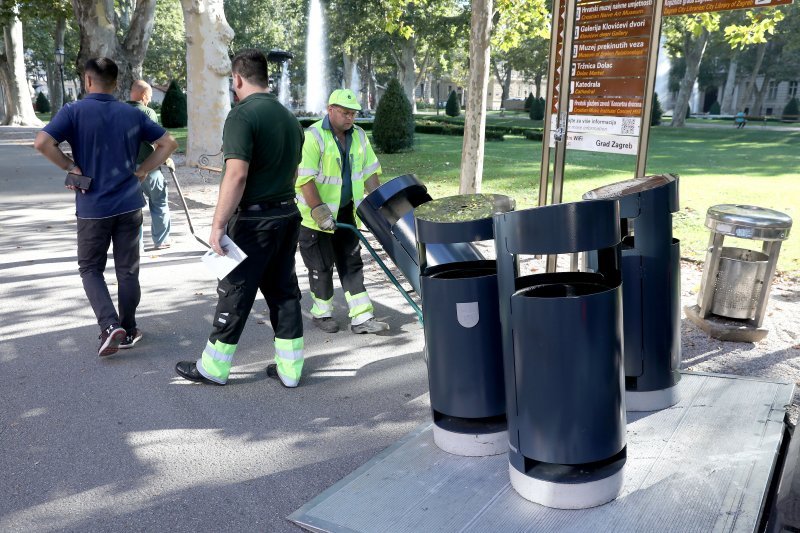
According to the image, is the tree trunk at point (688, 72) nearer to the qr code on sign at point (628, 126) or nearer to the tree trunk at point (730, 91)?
the tree trunk at point (730, 91)

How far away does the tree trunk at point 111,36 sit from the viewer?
17844mm

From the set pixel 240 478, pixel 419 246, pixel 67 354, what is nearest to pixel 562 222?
pixel 419 246

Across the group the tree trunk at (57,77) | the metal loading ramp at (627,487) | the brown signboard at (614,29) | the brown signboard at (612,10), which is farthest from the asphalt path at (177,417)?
the tree trunk at (57,77)

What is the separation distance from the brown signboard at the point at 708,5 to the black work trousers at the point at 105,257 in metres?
4.49

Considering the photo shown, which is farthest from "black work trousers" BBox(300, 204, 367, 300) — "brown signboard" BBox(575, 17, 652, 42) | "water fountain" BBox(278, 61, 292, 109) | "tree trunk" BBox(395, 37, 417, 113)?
"water fountain" BBox(278, 61, 292, 109)

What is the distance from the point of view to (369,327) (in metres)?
5.51

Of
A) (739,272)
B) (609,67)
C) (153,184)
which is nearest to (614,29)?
(609,67)

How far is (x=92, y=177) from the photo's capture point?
473 cm

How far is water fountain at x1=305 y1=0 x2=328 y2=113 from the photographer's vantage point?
169ft

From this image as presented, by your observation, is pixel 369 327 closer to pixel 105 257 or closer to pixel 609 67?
pixel 105 257

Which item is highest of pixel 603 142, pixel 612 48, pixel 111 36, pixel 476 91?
pixel 111 36

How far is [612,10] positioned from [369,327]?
324 cm

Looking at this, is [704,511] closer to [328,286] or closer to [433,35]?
[328,286]

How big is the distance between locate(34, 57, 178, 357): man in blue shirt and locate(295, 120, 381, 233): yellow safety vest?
1.04m
